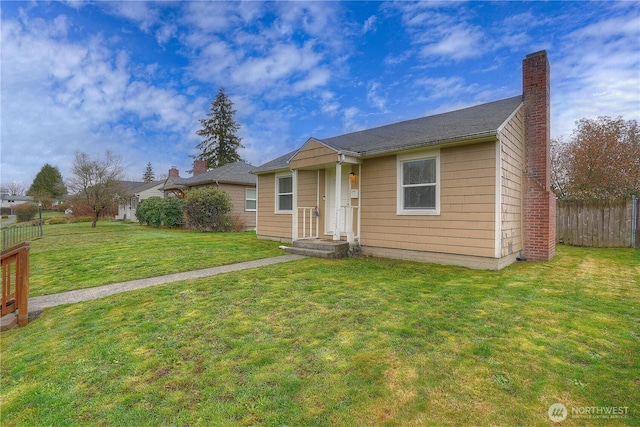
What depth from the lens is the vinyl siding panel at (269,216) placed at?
1073 cm

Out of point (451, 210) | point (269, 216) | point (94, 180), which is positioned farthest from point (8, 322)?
point (94, 180)

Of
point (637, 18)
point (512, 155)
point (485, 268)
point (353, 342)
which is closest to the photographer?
point (353, 342)

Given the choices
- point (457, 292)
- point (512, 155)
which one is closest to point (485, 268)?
point (457, 292)

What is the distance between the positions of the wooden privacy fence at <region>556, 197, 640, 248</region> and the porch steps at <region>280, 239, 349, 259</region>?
834 cm

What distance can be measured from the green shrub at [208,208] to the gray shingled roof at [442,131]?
338 inches

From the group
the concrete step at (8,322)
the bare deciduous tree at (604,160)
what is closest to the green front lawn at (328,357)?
the concrete step at (8,322)

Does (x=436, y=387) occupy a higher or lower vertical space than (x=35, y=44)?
lower

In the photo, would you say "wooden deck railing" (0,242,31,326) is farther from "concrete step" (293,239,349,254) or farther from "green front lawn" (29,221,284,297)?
"concrete step" (293,239,349,254)

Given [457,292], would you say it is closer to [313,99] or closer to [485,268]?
[485,268]

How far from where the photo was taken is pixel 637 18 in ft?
24.5

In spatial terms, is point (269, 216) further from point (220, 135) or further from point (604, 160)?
point (220, 135)

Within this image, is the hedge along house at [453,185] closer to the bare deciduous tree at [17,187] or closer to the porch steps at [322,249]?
the porch steps at [322,249]

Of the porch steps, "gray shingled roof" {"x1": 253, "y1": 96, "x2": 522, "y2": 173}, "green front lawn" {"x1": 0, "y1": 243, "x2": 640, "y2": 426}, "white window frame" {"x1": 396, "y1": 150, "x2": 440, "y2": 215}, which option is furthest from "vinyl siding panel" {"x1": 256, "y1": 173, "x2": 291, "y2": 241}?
"green front lawn" {"x1": 0, "y1": 243, "x2": 640, "y2": 426}

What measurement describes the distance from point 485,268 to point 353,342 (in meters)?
4.64
